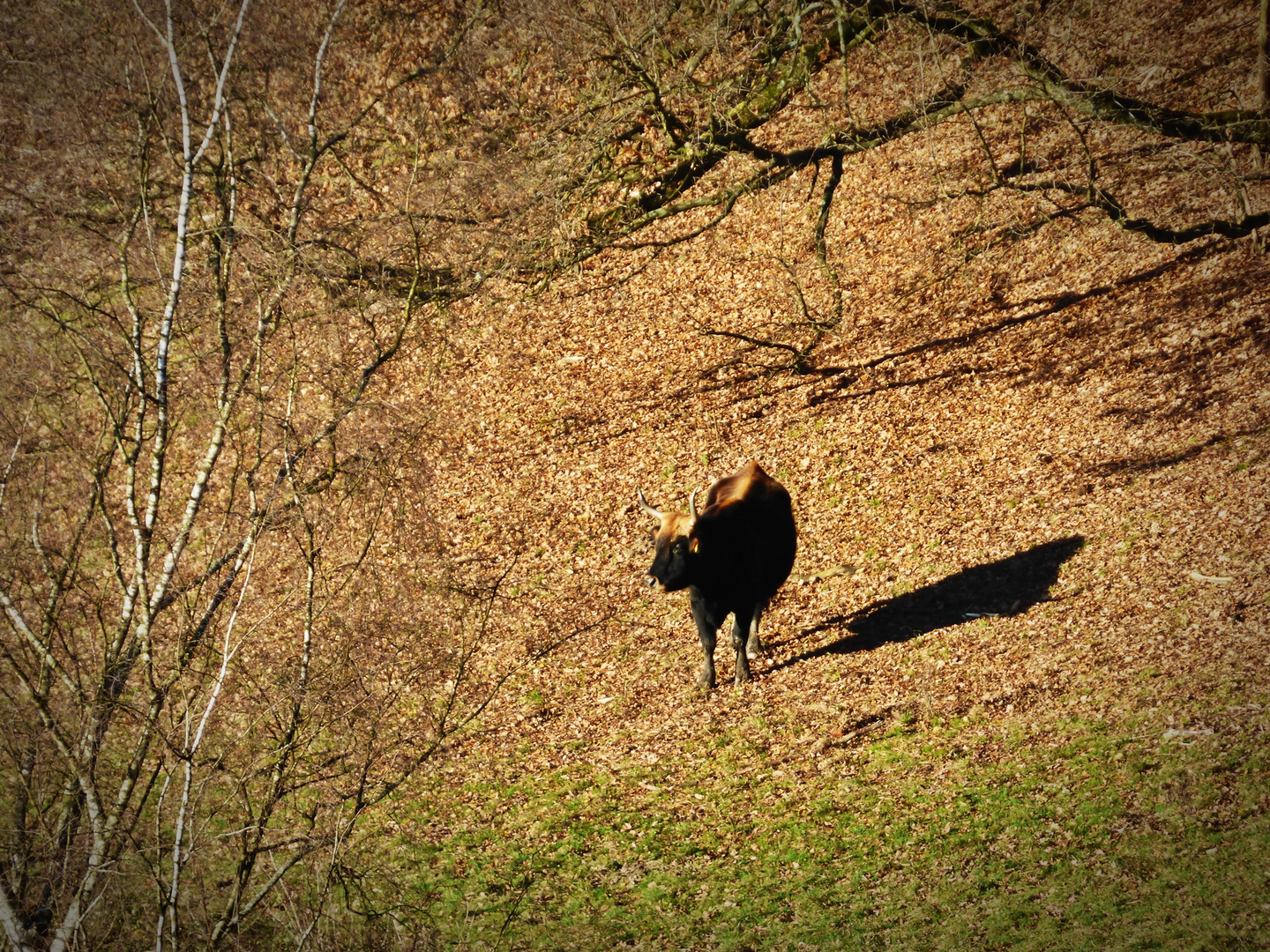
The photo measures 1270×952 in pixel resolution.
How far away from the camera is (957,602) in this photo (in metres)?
11.0

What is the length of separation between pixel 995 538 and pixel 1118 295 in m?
5.68

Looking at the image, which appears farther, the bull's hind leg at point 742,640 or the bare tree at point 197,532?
the bull's hind leg at point 742,640

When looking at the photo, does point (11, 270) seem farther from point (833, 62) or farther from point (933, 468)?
point (833, 62)

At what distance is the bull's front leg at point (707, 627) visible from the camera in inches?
420

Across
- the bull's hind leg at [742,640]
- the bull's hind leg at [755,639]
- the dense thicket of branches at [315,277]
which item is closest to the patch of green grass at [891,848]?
the bull's hind leg at [742,640]

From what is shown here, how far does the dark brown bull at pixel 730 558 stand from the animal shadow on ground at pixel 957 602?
0.71 m

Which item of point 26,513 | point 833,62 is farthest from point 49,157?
point 833,62

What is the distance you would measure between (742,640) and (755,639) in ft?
2.55

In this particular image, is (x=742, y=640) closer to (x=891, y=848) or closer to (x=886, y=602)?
(x=886, y=602)

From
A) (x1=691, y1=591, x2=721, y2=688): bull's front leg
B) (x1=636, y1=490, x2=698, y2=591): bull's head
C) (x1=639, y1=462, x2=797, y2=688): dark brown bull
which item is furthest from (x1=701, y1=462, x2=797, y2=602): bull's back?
(x1=636, y1=490, x2=698, y2=591): bull's head

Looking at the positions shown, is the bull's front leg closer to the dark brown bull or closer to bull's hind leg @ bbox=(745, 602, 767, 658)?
the dark brown bull

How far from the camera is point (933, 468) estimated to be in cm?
1355

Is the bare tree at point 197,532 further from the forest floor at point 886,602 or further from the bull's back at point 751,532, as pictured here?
the bull's back at point 751,532

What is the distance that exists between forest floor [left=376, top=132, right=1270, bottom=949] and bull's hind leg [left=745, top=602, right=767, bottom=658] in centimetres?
19
